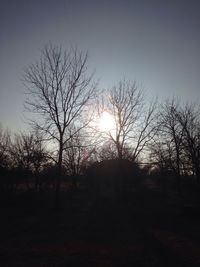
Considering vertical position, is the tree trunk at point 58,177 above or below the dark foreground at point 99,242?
above

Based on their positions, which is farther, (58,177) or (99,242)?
(58,177)

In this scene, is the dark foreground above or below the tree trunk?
below

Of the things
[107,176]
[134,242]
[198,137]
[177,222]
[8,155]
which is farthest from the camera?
[107,176]

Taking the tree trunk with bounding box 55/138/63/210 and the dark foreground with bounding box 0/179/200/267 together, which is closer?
the dark foreground with bounding box 0/179/200/267

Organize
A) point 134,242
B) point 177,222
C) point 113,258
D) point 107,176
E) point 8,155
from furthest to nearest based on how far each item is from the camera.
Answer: point 107,176, point 8,155, point 177,222, point 134,242, point 113,258

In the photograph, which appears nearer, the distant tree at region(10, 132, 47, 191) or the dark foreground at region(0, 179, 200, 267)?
the dark foreground at region(0, 179, 200, 267)

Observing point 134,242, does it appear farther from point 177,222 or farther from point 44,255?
point 177,222

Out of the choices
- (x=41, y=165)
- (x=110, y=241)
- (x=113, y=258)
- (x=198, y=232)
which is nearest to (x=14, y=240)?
(x=110, y=241)

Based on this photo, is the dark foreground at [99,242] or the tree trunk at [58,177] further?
the tree trunk at [58,177]

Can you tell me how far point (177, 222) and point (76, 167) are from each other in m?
28.8

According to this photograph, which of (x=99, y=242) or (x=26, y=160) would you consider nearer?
(x=99, y=242)

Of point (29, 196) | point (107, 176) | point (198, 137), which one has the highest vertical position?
point (198, 137)

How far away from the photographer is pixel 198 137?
28469mm

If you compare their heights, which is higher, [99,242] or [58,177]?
[58,177]
